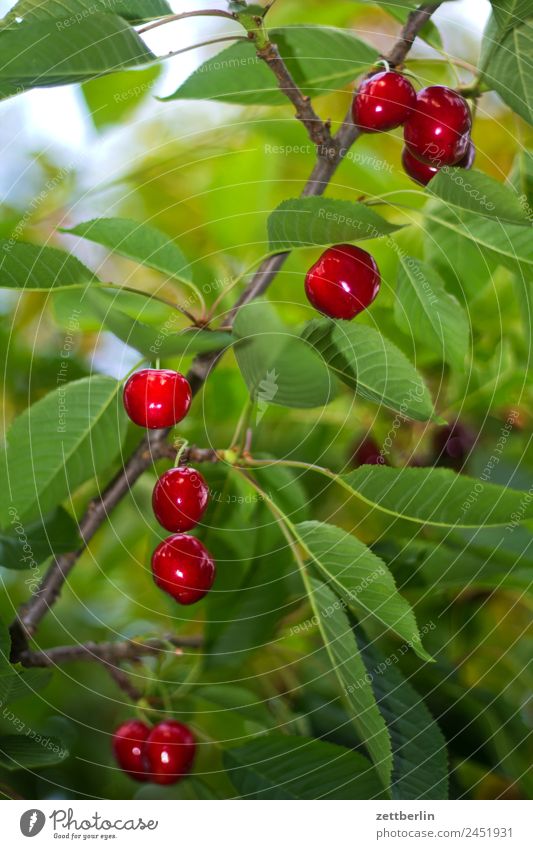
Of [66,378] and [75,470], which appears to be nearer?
[75,470]

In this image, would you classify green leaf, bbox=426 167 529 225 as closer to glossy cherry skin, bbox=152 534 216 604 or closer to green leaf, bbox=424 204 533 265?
green leaf, bbox=424 204 533 265

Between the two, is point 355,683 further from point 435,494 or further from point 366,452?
point 366,452

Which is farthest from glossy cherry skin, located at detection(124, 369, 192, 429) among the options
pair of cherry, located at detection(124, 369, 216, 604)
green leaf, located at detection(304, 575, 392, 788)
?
green leaf, located at detection(304, 575, 392, 788)

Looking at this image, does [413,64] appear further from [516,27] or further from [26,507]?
[26,507]

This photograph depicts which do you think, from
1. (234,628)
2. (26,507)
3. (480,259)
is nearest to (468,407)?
(480,259)
